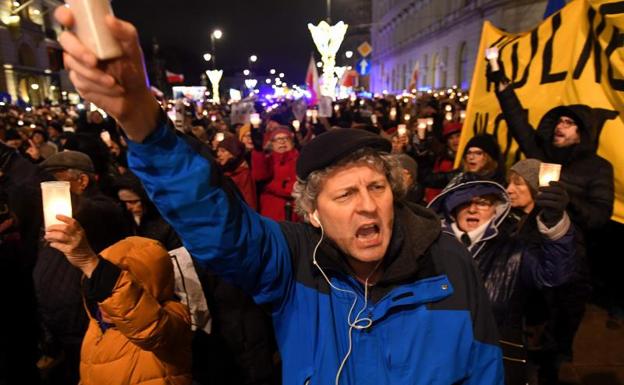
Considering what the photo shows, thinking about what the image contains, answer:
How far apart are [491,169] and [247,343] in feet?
9.09

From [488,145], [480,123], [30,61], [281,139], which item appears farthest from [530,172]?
[30,61]

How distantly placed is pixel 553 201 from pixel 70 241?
2101 millimetres

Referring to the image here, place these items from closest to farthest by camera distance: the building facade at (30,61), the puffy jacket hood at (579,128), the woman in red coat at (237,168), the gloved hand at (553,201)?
the gloved hand at (553,201)
the puffy jacket hood at (579,128)
the woman in red coat at (237,168)
the building facade at (30,61)

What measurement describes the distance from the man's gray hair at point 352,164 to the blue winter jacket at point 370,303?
0.13m

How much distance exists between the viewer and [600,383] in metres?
3.85

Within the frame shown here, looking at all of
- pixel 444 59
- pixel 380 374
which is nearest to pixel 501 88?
pixel 380 374

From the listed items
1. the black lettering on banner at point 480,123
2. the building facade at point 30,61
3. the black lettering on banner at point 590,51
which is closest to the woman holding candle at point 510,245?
the black lettering on banner at point 590,51

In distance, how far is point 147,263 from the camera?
212cm

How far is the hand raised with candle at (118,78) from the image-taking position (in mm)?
901

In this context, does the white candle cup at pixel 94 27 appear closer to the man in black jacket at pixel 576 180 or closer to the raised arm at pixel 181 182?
the raised arm at pixel 181 182

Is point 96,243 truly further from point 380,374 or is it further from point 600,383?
point 600,383

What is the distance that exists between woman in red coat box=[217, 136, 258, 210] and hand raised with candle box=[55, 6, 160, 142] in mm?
3858

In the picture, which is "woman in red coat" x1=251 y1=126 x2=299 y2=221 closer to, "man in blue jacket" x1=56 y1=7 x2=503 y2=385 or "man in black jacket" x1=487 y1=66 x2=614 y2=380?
"man in black jacket" x1=487 y1=66 x2=614 y2=380

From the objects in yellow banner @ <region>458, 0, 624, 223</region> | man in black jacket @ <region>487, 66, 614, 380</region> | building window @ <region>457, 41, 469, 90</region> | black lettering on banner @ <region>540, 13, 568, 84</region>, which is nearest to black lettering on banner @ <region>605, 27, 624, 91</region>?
yellow banner @ <region>458, 0, 624, 223</region>
